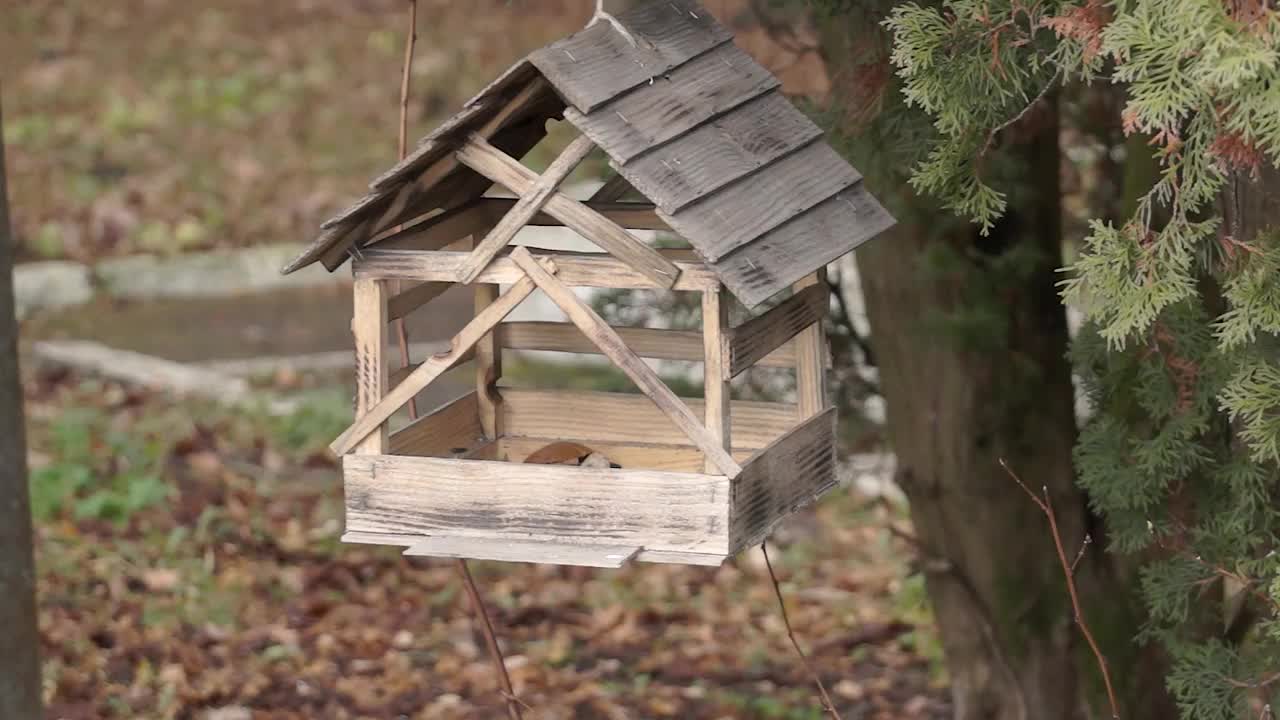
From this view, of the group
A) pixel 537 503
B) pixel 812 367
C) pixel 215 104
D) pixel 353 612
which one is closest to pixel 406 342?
pixel 537 503

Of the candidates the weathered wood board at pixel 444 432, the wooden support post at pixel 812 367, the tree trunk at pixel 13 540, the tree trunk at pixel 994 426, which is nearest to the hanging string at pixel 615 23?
the wooden support post at pixel 812 367

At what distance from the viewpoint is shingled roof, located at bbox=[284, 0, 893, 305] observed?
7.27 ft

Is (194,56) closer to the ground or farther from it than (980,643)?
farther from it

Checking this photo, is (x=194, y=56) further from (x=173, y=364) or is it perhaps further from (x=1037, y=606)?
(x=1037, y=606)

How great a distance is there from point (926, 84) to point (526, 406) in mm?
928

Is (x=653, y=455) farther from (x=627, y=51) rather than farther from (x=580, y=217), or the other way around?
(x=627, y=51)

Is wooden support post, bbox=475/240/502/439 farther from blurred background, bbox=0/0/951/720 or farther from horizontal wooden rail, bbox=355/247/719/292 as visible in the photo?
blurred background, bbox=0/0/951/720

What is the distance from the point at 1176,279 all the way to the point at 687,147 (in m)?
0.68

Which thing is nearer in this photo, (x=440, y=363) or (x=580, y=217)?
(x=580, y=217)

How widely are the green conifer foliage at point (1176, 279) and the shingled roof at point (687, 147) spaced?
0.64 feet

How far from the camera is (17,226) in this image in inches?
404

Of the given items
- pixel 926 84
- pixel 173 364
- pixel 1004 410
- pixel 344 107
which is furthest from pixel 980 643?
pixel 344 107

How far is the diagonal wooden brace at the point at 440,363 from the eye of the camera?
2.34m

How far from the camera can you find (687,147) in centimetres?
232
